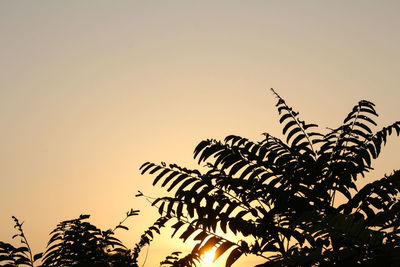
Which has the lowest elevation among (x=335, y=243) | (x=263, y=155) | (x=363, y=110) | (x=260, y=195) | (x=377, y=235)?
(x=377, y=235)

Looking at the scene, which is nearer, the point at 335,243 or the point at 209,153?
the point at 335,243

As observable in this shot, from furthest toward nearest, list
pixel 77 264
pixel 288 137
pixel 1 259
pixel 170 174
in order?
pixel 288 137, pixel 170 174, pixel 77 264, pixel 1 259

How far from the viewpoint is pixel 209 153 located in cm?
641

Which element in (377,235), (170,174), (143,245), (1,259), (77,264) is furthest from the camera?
(143,245)

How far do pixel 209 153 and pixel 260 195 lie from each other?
2.56 feet

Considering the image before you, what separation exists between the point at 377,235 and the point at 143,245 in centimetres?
482

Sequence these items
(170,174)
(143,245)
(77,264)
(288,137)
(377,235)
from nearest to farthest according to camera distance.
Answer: (377,235), (77,264), (170,174), (288,137), (143,245)

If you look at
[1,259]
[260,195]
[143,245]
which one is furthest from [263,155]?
[1,259]

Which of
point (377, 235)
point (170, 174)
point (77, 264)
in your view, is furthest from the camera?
point (170, 174)

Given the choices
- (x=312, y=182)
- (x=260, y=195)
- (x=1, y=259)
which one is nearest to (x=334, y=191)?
(x=312, y=182)

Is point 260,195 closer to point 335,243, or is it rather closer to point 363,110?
point 335,243

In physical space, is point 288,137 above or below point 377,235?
above

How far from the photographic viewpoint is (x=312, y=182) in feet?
20.0

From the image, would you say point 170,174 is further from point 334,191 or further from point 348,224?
point 348,224
